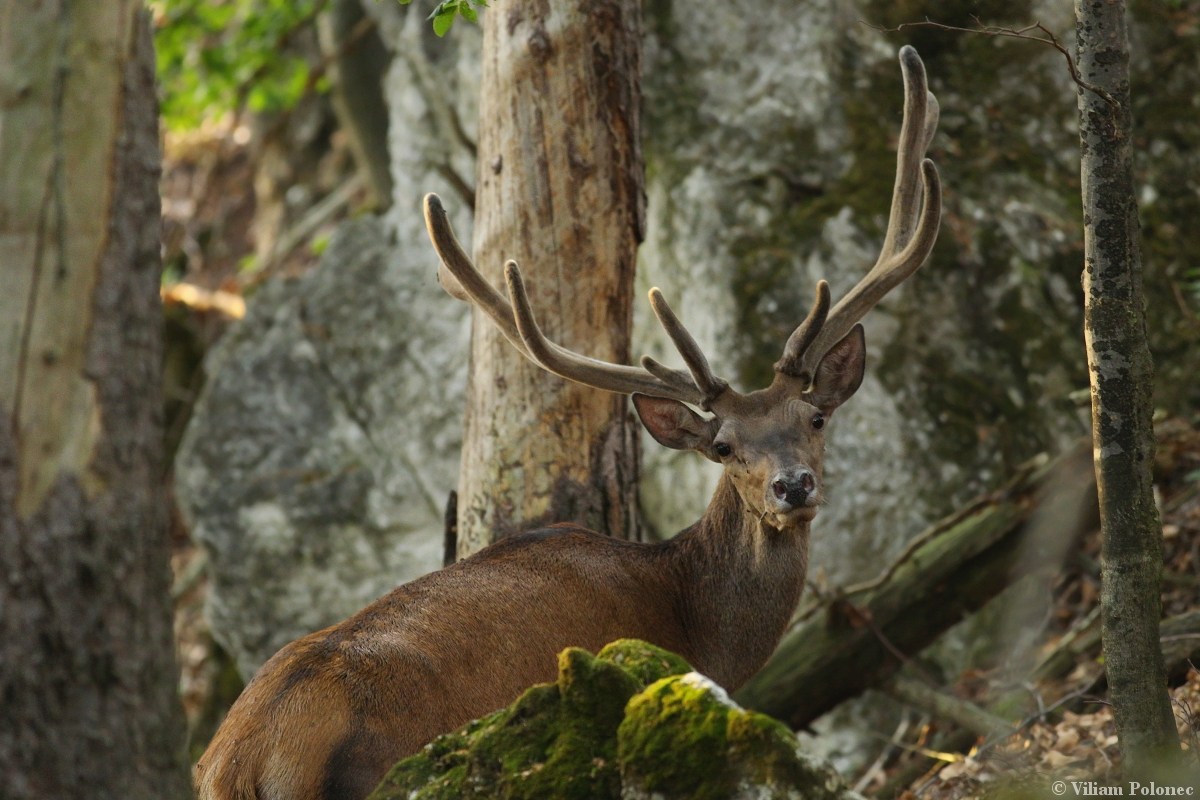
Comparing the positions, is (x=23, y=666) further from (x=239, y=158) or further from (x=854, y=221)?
(x=239, y=158)

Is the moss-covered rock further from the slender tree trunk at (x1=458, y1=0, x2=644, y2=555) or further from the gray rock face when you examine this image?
the gray rock face

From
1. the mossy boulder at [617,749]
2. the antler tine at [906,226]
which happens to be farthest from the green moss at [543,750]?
the antler tine at [906,226]

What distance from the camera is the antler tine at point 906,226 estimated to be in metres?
6.12

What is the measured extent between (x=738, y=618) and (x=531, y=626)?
1114mm

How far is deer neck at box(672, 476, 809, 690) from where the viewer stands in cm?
621

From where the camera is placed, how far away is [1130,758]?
488 centimetres

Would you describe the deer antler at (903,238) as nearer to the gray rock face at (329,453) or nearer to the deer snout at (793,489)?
the deer snout at (793,489)

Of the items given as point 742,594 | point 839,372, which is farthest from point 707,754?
point 839,372

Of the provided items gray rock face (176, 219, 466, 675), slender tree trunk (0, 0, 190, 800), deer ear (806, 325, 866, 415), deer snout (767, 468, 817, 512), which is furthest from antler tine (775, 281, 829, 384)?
gray rock face (176, 219, 466, 675)

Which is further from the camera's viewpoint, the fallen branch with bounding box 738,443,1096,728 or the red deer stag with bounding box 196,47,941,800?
the fallen branch with bounding box 738,443,1096,728

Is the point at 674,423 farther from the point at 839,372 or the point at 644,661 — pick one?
the point at 644,661

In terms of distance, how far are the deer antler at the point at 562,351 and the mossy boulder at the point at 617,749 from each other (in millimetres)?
2010

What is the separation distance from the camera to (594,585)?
5.93 meters

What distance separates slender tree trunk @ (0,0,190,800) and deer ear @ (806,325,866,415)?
3.56 meters
